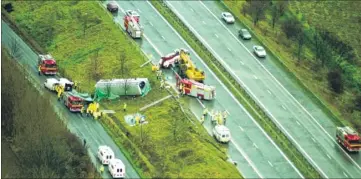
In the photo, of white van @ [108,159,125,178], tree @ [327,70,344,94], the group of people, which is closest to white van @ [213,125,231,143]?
the group of people

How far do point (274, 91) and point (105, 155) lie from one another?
125ft

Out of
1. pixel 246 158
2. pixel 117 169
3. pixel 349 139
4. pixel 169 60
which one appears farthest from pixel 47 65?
pixel 349 139

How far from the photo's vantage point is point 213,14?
607 feet

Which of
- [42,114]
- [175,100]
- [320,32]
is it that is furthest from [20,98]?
[320,32]

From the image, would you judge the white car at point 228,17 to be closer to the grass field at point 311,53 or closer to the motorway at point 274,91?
the motorway at point 274,91

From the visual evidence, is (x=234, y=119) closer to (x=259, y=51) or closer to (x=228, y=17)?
(x=259, y=51)

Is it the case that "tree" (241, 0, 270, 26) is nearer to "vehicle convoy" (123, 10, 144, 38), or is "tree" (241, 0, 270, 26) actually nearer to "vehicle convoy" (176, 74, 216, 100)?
"vehicle convoy" (123, 10, 144, 38)

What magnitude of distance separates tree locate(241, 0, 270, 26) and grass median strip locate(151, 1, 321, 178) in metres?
14.5

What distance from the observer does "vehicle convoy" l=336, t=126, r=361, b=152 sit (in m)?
145

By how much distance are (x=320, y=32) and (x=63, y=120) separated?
204 ft

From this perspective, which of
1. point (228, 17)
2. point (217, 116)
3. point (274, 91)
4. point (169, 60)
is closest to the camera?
point (217, 116)

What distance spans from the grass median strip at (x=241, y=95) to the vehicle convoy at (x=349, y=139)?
784cm

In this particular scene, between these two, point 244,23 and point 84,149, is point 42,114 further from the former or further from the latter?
point 244,23

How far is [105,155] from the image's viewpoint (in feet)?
440
